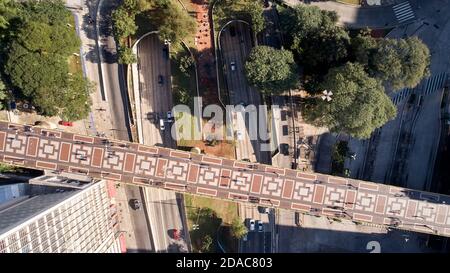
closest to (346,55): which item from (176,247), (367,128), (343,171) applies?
(367,128)

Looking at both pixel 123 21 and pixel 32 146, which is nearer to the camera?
pixel 32 146

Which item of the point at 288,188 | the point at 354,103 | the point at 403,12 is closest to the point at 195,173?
the point at 288,188

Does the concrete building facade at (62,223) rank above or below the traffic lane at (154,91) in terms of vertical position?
below

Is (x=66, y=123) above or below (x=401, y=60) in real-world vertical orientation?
below

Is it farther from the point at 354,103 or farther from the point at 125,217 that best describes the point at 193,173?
the point at 354,103

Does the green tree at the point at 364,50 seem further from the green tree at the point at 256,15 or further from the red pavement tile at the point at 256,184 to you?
the red pavement tile at the point at 256,184

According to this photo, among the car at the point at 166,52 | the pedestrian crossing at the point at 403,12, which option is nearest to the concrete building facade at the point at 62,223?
the car at the point at 166,52

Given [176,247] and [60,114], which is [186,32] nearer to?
[60,114]
